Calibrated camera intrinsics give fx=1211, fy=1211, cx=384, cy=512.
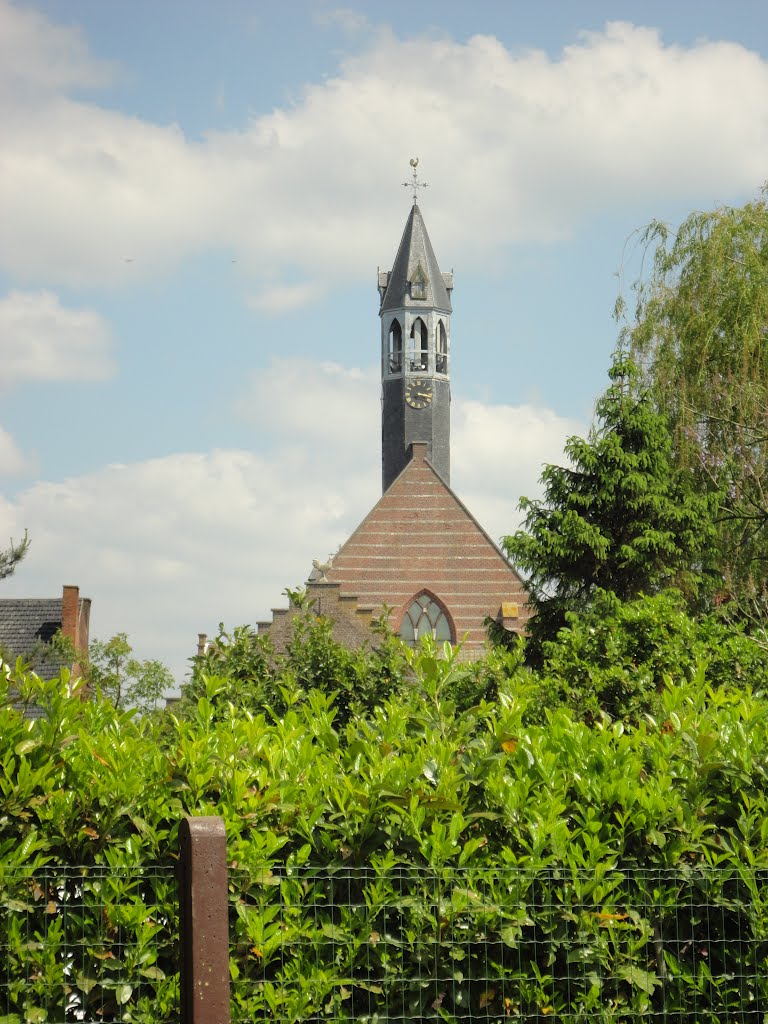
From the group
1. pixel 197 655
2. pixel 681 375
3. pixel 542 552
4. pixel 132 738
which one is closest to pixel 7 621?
pixel 542 552

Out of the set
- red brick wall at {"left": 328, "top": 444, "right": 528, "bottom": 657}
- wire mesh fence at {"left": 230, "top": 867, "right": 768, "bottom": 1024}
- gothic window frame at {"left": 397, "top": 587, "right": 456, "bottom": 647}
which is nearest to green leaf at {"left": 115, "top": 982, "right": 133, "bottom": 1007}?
wire mesh fence at {"left": 230, "top": 867, "right": 768, "bottom": 1024}

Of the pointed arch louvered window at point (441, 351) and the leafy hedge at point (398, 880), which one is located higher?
the pointed arch louvered window at point (441, 351)

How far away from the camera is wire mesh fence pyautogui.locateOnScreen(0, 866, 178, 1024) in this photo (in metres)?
4.43

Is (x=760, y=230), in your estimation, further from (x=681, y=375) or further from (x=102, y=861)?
(x=102, y=861)

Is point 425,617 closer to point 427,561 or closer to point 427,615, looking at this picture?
point 427,615

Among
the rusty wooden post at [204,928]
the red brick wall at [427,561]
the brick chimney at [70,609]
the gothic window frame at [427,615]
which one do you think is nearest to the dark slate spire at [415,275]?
the red brick wall at [427,561]

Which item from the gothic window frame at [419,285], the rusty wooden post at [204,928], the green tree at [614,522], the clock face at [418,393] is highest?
the gothic window frame at [419,285]

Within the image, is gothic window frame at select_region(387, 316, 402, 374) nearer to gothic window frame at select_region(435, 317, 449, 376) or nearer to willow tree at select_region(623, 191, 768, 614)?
gothic window frame at select_region(435, 317, 449, 376)

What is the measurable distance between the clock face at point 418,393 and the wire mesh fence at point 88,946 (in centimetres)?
5751

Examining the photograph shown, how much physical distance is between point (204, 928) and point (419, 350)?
5969 centimetres

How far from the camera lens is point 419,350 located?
62750mm

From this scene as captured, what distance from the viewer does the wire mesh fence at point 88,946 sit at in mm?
4426

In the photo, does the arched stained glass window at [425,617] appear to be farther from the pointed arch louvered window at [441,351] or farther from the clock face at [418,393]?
the pointed arch louvered window at [441,351]

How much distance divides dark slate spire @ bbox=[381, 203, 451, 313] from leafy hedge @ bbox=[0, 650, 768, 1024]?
194 ft
